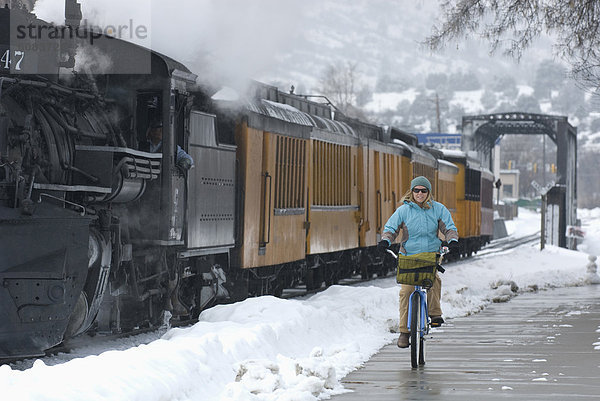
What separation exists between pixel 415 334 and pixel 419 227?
91 cm

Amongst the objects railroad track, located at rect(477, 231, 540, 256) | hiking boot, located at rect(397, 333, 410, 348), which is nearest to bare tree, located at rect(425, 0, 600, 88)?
hiking boot, located at rect(397, 333, 410, 348)

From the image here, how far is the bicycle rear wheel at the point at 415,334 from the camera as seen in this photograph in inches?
347

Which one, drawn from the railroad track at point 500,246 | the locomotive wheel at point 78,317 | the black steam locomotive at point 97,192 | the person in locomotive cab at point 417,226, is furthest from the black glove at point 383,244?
the railroad track at point 500,246

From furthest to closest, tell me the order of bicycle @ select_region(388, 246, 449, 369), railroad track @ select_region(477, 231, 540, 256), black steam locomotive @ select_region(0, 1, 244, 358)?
railroad track @ select_region(477, 231, 540, 256) → bicycle @ select_region(388, 246, 449, 369) → black steam locomotive @ select_region(0, 1, 244, 358)

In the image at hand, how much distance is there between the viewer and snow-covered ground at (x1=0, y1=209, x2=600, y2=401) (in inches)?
246

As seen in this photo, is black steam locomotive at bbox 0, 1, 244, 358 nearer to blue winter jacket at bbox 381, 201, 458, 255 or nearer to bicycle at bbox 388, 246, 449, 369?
blue winter jacket at bbox 381, 201, 458, 255

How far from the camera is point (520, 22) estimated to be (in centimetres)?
1590

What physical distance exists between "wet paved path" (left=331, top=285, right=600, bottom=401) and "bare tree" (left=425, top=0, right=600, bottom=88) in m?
4.37

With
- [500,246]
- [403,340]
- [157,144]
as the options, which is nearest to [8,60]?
[157,144]

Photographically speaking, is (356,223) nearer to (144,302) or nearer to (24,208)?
(144,302)

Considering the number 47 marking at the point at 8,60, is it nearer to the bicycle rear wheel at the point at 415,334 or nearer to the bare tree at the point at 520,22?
the bicycle rear wheel at the point at 415,334

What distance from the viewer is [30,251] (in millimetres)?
8602

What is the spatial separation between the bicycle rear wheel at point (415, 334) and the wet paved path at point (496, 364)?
0.32 feet

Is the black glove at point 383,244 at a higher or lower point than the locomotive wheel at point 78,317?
higher
